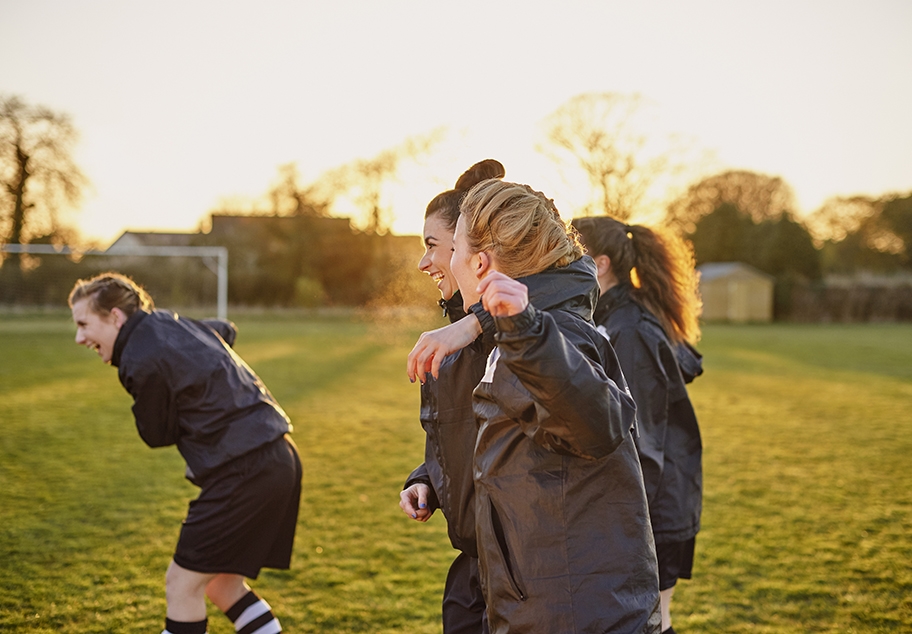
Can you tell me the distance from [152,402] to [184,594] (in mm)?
875

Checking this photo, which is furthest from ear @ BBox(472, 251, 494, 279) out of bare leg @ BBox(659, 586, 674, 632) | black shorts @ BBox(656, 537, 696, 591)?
bare leg @ BBox(659, 586, 674, 632)

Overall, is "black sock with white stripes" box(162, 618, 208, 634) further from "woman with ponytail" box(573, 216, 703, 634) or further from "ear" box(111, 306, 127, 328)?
"woman with ponytail" box(573, 216, 703, 634)

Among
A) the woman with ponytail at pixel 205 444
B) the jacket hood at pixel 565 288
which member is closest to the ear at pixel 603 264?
the jacket hood at pixel 565 288

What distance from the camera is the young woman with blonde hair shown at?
69.5 inches

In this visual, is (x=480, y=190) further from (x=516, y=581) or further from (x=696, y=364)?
(x=696, y=364)

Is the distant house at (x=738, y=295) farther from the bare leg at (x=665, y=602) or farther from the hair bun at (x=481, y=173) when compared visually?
the hair bun at (x=481, y=173)

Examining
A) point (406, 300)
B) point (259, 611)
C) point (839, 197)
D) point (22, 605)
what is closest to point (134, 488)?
point (22, 605)

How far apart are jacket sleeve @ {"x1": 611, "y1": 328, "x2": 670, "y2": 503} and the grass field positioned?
68.2 inches

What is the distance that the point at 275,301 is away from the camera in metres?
44.8

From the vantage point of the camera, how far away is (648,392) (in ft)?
10.9

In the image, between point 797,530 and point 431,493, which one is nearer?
point 431,493

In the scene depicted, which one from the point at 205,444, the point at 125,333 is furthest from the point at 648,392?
the point at 125,333

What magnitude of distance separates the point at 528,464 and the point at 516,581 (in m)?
0.29

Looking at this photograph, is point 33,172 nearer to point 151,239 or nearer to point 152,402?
point 151,239
